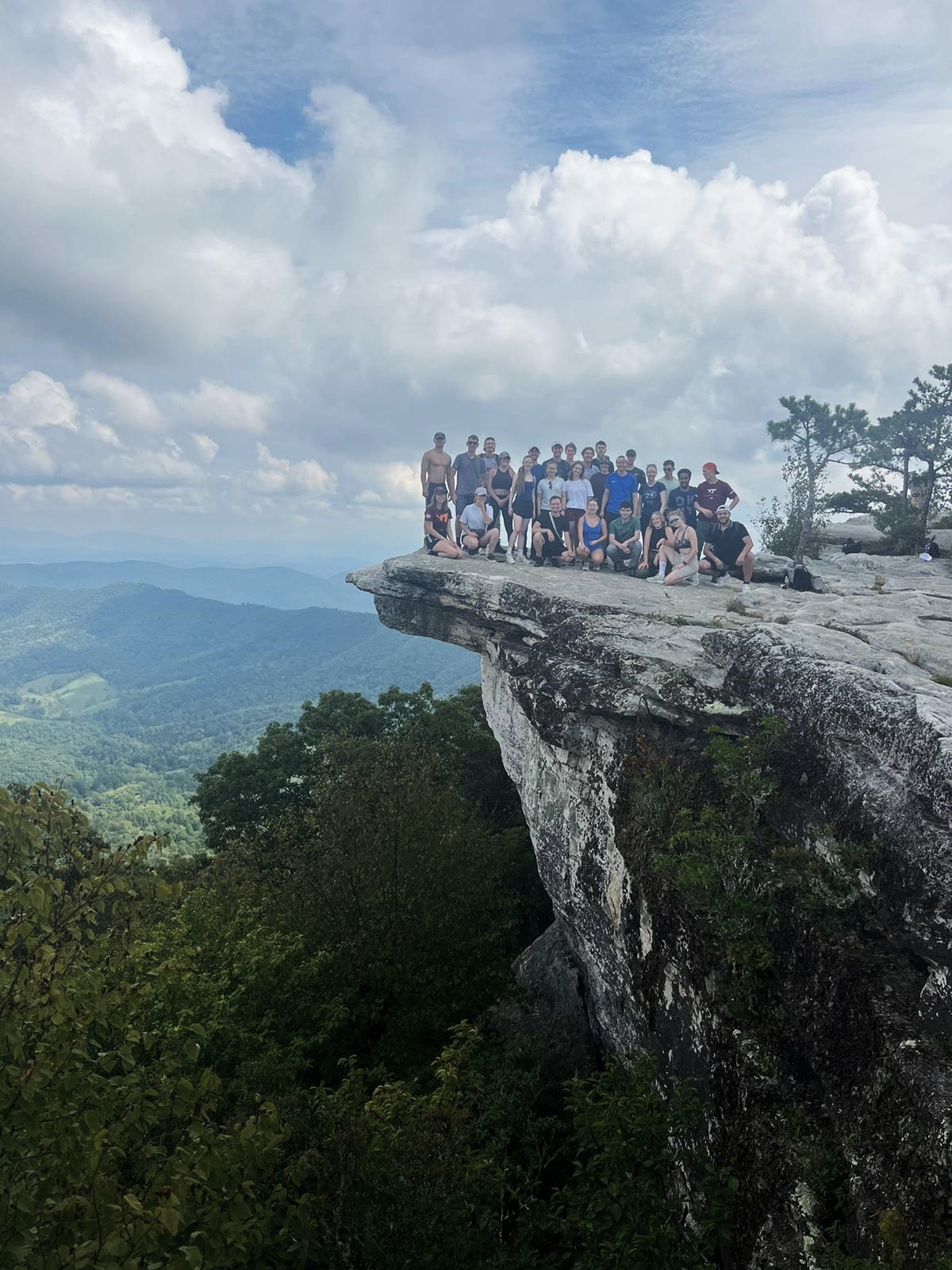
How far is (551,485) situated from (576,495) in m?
0.82

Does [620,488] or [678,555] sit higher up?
[620,488]

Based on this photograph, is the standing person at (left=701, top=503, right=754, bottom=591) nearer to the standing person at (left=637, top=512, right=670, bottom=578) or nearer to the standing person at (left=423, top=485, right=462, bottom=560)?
the standing person at (left=637, top=512, right=670, bottom=578)

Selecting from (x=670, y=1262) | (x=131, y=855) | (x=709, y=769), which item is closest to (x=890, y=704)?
(x=709, y=769)

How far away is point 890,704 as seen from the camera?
9766 mm

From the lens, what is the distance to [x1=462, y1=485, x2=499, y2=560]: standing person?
2264 centimetres

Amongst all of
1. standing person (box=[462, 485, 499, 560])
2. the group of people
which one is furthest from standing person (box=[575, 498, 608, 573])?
standing person (box=[462, 485, 499, 560])

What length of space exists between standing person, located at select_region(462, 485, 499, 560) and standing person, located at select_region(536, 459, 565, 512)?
6.05ft

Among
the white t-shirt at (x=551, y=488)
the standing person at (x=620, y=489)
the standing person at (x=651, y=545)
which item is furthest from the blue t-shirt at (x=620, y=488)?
the white t-shirt at (x=551, y=488)

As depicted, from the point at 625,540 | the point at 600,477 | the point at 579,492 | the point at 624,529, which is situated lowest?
the point at 625,540

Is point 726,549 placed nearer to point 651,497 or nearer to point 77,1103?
point 651,497

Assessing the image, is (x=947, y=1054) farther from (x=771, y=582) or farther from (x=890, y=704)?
(x=771, y=582)

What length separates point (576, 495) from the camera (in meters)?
21.7

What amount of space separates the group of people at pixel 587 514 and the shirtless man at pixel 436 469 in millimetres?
26

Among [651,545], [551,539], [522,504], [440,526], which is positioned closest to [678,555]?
[651,545]
